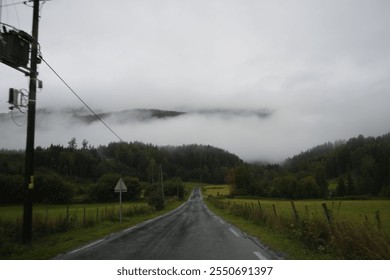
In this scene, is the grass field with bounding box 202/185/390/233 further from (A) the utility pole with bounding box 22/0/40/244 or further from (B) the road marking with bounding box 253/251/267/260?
(A) the utility pole with bounding box 22/0/40/244

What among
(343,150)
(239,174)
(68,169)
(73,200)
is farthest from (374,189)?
(68,169)

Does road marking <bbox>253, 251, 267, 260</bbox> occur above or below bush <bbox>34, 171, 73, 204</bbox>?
below

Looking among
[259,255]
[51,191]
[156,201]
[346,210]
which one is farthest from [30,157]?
[51,191]

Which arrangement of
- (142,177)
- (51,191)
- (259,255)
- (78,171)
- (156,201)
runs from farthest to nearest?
(142,177) < (78,171) < (51,191) < (156,201) < (259,255)

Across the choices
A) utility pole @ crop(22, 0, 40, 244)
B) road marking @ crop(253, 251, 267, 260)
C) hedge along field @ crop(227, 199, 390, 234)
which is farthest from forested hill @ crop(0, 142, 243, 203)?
road marking @ crop(253, 251, 267, 260)

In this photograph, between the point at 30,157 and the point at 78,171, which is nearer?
the point at 30,157

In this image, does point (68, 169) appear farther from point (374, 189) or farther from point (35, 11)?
point (35, 11)

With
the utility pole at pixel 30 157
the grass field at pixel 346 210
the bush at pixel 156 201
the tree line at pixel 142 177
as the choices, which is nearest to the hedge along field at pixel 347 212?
the grass field at pixel 346 210

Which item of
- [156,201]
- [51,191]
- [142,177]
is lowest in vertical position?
[156,201]

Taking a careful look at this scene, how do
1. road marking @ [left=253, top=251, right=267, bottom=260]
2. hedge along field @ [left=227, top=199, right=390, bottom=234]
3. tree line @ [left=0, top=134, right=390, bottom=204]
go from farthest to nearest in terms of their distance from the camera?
tree line @ [left=0, top=134, right=390, bottom=204]
hedge along field @ [left=227, top=199, right=390, bottom=234]
road marking @ [left=253, top=251, right=267, bottom=260]

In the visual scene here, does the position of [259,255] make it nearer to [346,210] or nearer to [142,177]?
[346,210]

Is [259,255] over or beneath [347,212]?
over
